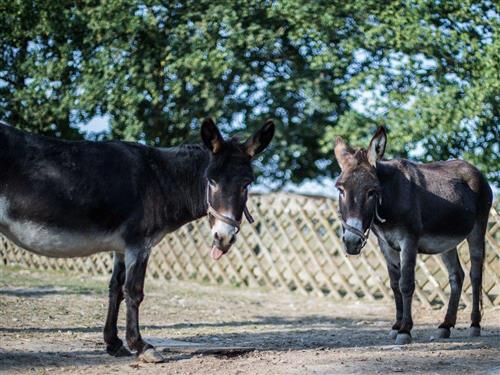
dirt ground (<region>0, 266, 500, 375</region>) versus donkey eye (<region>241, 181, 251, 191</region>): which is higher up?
donkey eye (<region>241, 181, 251, 191</region>)

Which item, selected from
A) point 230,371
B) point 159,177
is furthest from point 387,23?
point 230,371

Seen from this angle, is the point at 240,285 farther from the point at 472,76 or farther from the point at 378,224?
the point at 378,224

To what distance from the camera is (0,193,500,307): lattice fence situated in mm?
8898

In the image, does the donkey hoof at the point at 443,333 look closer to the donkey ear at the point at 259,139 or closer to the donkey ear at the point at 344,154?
the donkey ear at the point at 344,154

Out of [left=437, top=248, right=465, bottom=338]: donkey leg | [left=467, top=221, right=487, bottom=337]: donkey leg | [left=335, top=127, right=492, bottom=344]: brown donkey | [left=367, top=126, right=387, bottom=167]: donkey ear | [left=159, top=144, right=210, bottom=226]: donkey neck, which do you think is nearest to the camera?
[left=159, top=144, right=210, bottom=226]: donkey neck

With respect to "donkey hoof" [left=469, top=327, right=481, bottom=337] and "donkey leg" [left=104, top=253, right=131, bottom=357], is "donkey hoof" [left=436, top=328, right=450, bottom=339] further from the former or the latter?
"donkey leg" [left=104, top=253, right=131, bottom=357]

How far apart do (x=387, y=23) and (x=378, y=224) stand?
245 inches

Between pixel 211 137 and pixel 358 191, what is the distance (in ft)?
3.96

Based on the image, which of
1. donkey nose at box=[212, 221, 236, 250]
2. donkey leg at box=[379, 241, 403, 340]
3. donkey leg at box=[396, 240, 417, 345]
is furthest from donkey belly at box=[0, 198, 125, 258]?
donkey leg at box=[379, 241, 403, 340]

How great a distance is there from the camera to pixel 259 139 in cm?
465

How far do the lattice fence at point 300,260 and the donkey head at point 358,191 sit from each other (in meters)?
3.56

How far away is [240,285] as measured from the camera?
10.9 m

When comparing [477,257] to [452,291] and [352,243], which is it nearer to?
[452,291]

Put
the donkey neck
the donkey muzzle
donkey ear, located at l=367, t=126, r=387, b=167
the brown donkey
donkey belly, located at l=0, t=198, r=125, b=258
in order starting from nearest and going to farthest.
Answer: donkey belly, located at l=0, t=198, r=125, b=258, the donkey neck, the donkey muzzle, the brown donkey, donkey ear, located at l=367, t=126, r=387, b=167
